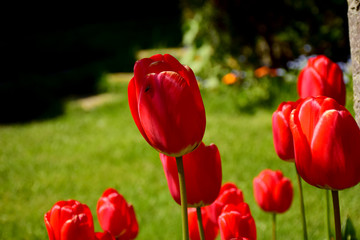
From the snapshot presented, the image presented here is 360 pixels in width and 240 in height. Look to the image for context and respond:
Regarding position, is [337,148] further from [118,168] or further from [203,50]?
[203,50]

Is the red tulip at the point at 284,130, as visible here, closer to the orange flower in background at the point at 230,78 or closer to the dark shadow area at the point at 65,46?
the orange flower in background at the point at 230,78

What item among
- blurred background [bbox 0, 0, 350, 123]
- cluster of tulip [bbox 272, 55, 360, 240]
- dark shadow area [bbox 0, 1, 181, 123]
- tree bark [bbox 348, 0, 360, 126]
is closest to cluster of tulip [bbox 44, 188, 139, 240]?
cluster of tulip [bbox 272, 55, 360, 240]

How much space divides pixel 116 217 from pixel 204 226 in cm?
21

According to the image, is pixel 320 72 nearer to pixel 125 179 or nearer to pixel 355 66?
pixel 355 66

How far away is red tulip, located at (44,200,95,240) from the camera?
88 cm

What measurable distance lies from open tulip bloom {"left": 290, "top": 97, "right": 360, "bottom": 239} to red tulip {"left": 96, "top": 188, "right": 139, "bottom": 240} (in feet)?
1.65

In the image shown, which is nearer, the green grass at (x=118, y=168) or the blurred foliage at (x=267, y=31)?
the green grass at (x=118, y=168)

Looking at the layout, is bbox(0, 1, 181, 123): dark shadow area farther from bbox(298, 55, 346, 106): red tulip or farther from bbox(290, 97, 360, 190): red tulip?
bbox(290, 97, 360, 190): red tulip

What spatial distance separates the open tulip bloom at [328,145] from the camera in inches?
29.1

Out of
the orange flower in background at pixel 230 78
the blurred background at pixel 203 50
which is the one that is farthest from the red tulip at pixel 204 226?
the orange flower in background at pixel 230 78

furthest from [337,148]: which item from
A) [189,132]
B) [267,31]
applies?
[267,31]

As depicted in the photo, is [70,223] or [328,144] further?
[70,223]

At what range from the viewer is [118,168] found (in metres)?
3.86

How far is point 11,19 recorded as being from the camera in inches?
373
